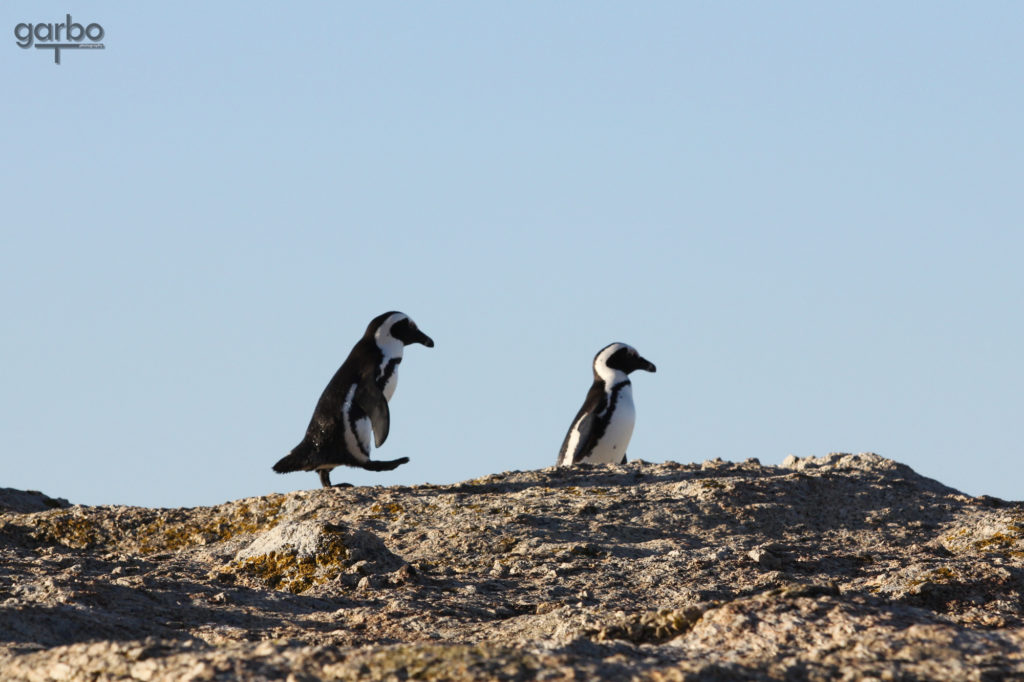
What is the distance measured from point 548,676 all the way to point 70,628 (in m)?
2.70

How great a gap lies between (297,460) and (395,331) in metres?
2.45

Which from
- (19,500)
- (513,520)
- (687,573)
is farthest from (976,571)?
(19,500)

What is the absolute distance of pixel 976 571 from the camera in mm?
6680

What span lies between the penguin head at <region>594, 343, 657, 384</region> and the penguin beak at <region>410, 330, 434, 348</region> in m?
2.83

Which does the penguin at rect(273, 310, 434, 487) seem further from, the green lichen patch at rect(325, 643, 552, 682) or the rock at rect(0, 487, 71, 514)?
the green lichen patch at rect(325, 643, 552, 682)

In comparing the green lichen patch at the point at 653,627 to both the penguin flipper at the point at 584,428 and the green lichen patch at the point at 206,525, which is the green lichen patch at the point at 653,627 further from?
the penguin flipper at the point at 584,428

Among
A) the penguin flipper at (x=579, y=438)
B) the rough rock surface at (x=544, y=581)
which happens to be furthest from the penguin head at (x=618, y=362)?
the rough rock surface at (x=544, y=581)

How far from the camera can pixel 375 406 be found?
1501 cm

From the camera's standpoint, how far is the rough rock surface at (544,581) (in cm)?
409

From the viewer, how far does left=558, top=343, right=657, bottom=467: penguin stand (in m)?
17.0

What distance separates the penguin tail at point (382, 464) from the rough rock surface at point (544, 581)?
363cm

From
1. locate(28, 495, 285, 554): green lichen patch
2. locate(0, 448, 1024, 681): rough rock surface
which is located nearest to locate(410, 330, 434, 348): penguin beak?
locate(0, 448, 1024, 681): rough rock surface

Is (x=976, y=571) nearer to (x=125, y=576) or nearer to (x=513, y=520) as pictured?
(x=513, y=520)

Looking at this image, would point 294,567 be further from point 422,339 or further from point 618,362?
point 618,362
